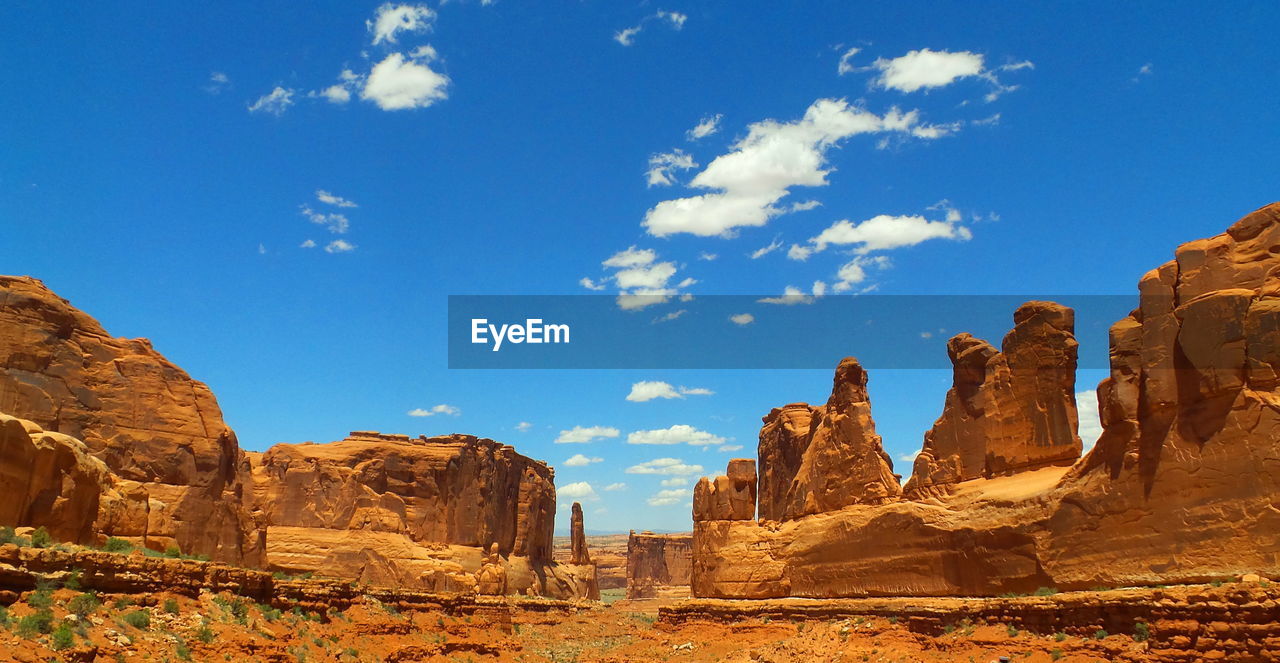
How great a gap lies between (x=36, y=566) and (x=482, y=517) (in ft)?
165

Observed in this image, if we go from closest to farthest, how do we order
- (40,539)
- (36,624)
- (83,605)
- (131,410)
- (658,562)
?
1. (36,624)
2. (83,605)
3. (40,539)
4. (131,410)
5. (658,562)

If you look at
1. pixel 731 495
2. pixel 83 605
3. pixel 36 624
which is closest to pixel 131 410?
pixel 83 605

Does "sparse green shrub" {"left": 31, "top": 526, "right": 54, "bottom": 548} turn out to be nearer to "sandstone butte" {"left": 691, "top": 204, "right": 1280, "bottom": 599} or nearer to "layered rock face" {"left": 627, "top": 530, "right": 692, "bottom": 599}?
"sandstone butte" {"left": 691, "top": 204, "right": 1280, "bottom": 599}

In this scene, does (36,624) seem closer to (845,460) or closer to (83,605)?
(83,605)

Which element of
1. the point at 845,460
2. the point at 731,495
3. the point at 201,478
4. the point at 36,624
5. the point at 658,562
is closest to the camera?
the point at 36,624

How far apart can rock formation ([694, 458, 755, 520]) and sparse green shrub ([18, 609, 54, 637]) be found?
3085 cm

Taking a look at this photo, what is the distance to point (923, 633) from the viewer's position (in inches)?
1084

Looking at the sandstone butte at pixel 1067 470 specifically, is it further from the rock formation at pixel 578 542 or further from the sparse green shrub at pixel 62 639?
the rock formation at pixel 578 542

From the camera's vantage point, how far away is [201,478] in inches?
1254

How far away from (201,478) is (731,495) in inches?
867

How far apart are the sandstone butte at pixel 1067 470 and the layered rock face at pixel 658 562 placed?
72.5 meters

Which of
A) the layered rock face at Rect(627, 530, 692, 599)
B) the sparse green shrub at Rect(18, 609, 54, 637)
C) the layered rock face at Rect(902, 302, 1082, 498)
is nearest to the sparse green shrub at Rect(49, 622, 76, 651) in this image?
the sparse green shrub at Rect(18, 609, 54, 637)

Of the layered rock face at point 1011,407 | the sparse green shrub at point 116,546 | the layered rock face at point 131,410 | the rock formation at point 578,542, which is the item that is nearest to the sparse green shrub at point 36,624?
the sparse green shrub at point 116,546

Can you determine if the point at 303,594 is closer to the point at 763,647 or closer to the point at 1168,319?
the point at 763,647
